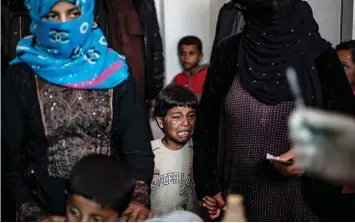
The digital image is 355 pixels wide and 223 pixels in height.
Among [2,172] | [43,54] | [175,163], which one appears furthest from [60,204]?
[175,163]

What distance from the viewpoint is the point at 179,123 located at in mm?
2367

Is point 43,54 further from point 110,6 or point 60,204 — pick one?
point 110,6

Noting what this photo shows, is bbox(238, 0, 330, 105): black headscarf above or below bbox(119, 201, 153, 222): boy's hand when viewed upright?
above

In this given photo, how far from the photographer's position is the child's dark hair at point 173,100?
7.73 ft

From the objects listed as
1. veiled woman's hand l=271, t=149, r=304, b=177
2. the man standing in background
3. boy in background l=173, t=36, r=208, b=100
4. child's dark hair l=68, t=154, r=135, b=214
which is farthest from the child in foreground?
boy in background l=173, t=36, r=208, b=100

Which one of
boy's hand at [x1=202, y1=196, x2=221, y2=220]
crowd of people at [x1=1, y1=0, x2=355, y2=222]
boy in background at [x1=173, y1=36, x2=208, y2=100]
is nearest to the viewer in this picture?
crowd of people at [x1=1, y1=0, x2=355, y2=222]

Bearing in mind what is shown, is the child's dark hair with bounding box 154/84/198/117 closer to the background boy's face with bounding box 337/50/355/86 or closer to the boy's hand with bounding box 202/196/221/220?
the boy's hand with bounding box 202/196/221/220

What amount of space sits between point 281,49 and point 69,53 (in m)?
0.65

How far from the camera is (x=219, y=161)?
201 cm

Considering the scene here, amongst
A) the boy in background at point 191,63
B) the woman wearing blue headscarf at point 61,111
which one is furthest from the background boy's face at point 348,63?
the boy in background at point 191,63

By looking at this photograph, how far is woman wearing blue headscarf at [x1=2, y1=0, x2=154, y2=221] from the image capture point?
1.65 m

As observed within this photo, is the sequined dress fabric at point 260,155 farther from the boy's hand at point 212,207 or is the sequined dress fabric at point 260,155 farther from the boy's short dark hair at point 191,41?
the boy's short dark hair at point 191,41

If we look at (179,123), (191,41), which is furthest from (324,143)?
(191,41)

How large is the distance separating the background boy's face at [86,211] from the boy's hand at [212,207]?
22.3 inches
